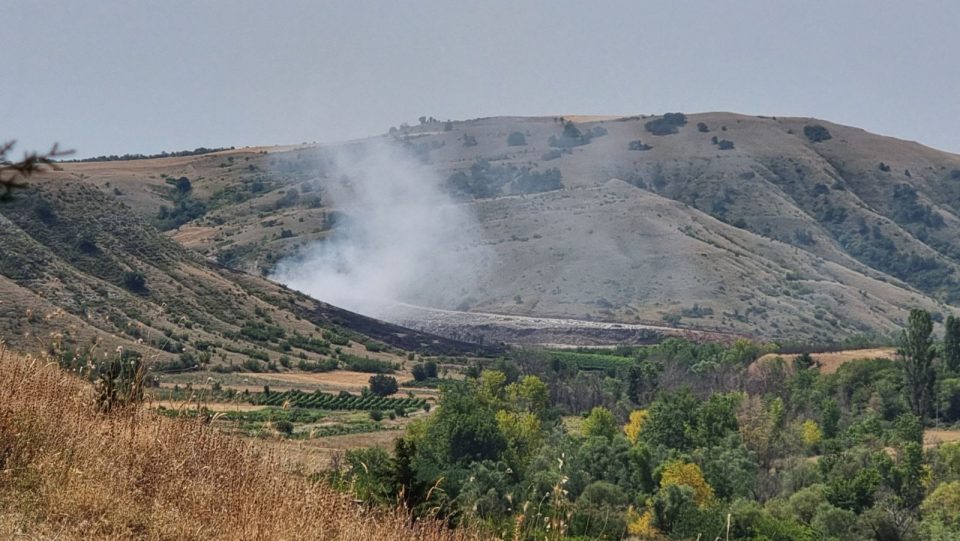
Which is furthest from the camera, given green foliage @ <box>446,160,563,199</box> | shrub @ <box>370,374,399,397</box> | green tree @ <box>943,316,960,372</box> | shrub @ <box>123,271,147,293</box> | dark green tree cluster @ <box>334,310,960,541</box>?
green foliage @ <box>446,160,563,199</box>

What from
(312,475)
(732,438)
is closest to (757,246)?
(732,438)

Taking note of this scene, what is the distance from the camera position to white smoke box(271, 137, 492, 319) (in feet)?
486

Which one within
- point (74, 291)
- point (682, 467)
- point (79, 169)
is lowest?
point (682, 467)

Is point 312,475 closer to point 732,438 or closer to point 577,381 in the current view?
point 732,438

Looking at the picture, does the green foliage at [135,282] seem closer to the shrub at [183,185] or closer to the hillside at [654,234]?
the hillside at [654,234]

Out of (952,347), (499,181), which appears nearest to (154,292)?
(952,347)

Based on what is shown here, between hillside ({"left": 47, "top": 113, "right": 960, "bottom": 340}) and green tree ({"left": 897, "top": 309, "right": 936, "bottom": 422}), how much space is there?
45.7 m

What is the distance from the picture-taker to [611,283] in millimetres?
137125

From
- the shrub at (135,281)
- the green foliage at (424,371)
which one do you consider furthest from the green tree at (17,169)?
the green foliage at (424,371)

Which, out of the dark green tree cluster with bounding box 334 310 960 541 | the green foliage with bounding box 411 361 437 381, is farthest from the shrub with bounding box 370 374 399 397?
the dark green tree cluster with bounding box 334 310 960 541

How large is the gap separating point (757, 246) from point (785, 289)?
52.0ft

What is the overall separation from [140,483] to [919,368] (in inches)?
3117

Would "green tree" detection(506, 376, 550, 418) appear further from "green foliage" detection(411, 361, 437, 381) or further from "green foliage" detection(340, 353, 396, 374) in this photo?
"green foliage" detection(340, 353, 396, 374)

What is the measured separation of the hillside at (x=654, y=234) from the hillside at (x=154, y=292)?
96.3 feet
